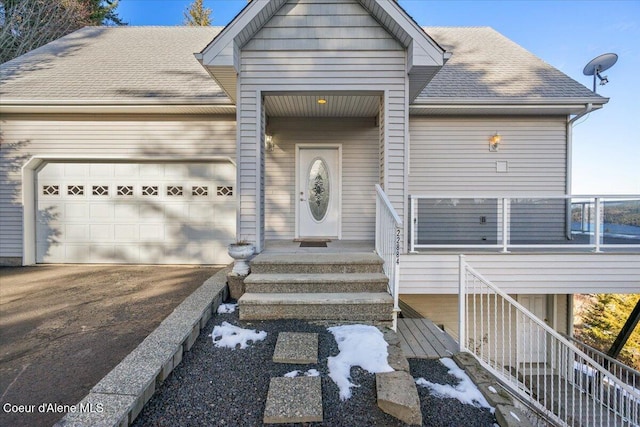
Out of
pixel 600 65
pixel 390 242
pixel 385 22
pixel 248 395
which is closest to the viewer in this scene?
pixel 248 395

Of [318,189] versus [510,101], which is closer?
[510,101]

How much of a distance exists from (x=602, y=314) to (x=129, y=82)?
1508cm

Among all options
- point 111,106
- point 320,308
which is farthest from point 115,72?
point 320,308

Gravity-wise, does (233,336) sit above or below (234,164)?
below

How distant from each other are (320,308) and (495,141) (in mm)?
5190

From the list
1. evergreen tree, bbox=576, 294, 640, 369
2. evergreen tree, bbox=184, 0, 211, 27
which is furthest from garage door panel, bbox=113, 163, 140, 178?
evergreen tree, bbox=184, 0, 211, 27

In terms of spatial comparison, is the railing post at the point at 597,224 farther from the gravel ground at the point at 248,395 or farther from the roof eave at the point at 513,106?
the gravel ground at the point at 248,395

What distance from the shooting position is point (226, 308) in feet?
11.7

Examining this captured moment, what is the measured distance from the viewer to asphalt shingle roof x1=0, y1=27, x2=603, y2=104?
5859 mm

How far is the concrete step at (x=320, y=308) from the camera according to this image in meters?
3.30

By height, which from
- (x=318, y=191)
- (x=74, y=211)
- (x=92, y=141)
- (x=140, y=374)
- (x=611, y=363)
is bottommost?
(x=611, y=363)

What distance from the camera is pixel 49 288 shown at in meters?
4.57

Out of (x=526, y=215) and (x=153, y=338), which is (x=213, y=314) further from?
(x=526, y=215)

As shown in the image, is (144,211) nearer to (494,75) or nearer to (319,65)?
(319,65)
